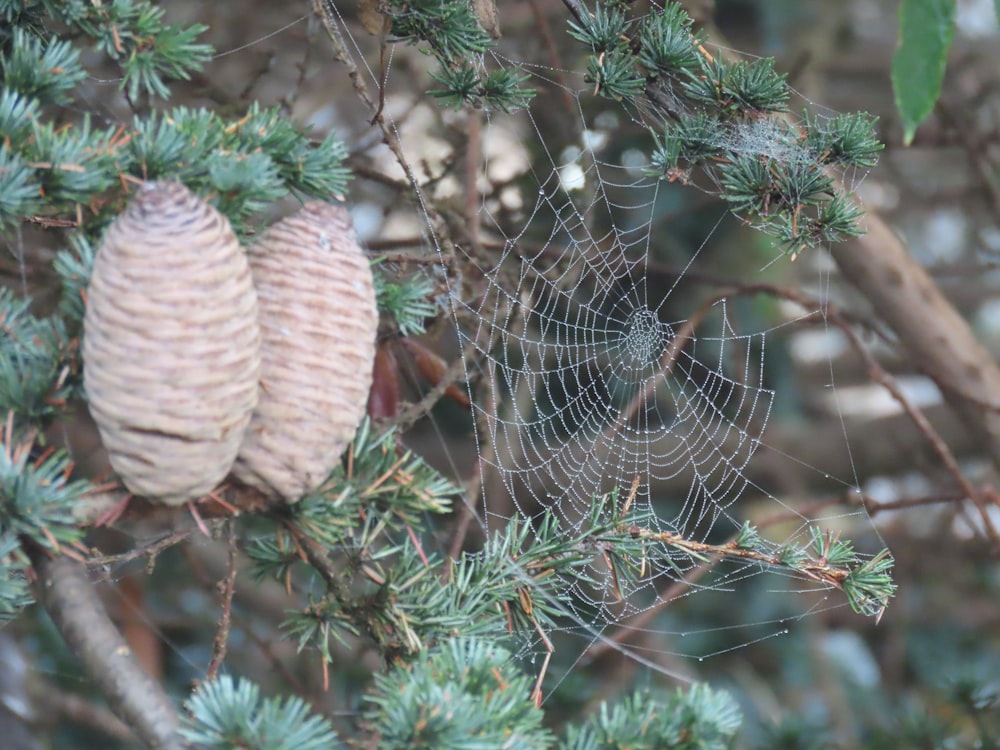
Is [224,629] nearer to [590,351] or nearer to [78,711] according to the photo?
[78,711]

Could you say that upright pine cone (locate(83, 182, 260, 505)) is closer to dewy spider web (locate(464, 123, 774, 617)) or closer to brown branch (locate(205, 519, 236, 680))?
brown branch (locate(205, 519, 236, 680))

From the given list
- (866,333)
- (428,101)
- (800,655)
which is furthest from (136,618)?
(800,655)

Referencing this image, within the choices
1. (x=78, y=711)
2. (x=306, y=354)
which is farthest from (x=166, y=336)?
(x=78, y=711)

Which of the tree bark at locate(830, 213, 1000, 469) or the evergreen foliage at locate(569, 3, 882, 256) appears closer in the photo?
the evergreen foliage at locate(569, 3, 882, 256)

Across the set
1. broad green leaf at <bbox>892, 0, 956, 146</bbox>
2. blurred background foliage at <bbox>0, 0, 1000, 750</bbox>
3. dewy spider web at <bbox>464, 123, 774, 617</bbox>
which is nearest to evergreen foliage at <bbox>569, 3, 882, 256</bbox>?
broad green leaf at <bbox>892, 0, 956, 146</bbox>

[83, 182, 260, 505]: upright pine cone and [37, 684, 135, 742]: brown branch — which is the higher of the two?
[83, 182, 260, 505]: upright pine cone

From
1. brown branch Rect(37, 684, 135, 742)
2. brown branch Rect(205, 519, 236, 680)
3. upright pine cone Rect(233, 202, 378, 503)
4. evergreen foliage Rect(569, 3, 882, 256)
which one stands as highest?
evergreen foliage Rect(569, 3, 882, 256)

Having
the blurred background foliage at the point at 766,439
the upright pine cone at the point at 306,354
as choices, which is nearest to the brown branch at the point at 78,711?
the blurred background foliage at the point at 766,439
